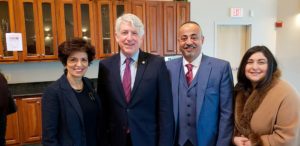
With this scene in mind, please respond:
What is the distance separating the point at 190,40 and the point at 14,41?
9.18ft

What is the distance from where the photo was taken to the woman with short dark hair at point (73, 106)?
151cm

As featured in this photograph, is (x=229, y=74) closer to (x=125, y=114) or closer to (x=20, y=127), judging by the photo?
(x=125, y=114)

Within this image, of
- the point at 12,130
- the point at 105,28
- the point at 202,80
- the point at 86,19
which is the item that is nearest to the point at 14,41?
the point at 86,19

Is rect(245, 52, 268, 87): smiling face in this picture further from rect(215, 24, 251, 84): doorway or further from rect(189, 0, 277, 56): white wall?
rect(215, 24, 251, 84): doorway

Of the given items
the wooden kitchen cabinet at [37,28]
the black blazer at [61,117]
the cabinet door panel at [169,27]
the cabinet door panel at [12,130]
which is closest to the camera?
the black blazer at [61,117]

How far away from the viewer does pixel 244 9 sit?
18.3ft

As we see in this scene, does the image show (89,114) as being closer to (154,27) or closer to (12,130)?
(12,130)

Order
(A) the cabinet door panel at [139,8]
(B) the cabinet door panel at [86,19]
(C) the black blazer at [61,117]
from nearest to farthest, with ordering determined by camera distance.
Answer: (C) the black blazer at [61,117], (B) the cabinet door panel at [86,19], (A) the cabinet door panel at [139,8]

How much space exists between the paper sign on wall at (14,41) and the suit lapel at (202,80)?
9.29 feet

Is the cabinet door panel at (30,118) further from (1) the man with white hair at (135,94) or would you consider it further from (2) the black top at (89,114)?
(1) the man with white hair at (135,94)

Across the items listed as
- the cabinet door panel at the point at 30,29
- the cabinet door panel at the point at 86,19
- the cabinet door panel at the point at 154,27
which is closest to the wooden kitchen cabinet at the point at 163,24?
the cabinet door panel at the point at 154,27

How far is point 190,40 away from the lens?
172 cm

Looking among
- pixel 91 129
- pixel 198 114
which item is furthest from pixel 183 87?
pixel 91 129

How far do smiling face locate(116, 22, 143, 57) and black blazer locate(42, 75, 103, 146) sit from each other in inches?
17.4
